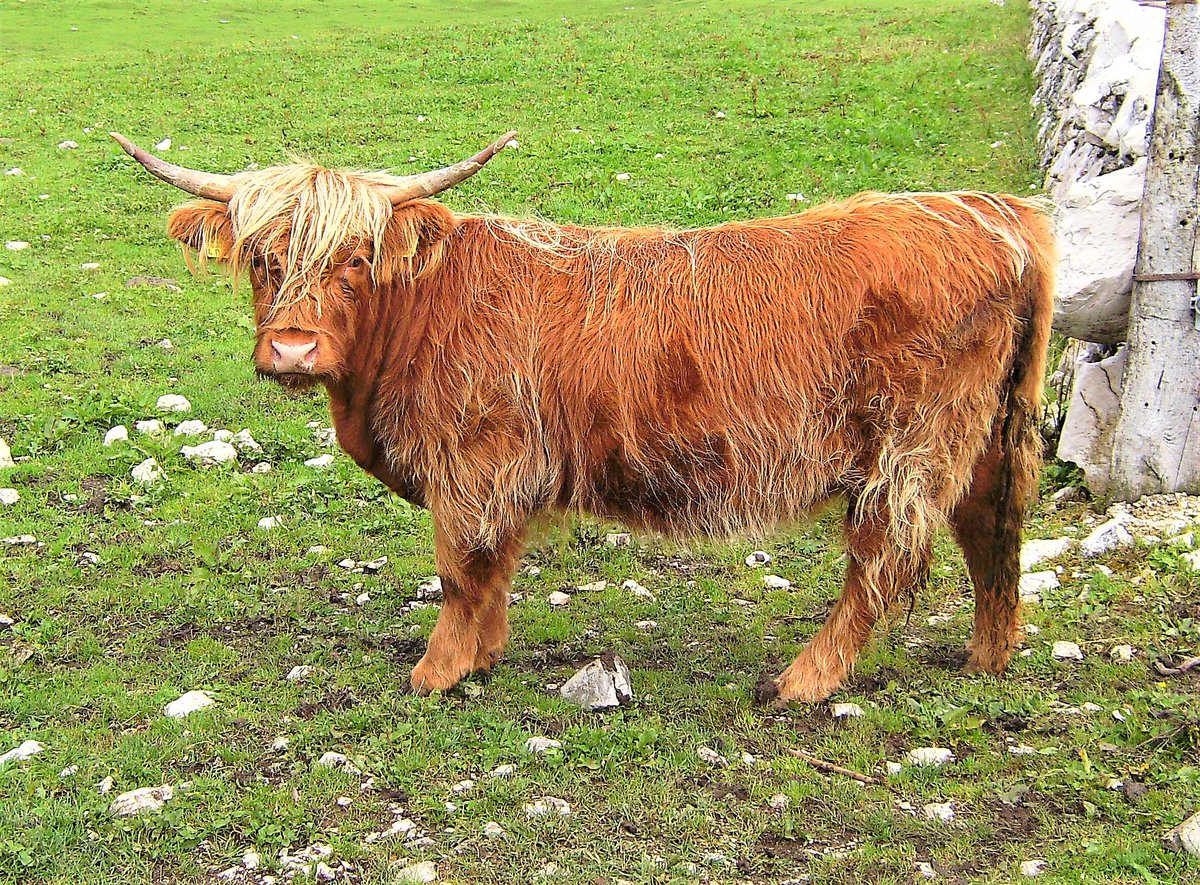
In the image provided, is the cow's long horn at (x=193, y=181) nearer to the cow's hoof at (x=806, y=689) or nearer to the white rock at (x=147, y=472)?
the white rock at (x=147, y=472)

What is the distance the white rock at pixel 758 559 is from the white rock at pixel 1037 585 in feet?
4.18

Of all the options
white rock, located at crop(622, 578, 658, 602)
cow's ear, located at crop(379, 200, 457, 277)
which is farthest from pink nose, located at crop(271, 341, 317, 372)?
white rock, located at crop(622, 578, 658, 602)

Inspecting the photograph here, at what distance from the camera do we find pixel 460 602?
482cm

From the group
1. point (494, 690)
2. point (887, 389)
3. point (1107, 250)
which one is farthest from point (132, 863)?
point (1107, 250)

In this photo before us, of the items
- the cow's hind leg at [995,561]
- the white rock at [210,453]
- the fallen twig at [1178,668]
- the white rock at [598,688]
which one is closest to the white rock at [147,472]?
the white rock at [210,453]

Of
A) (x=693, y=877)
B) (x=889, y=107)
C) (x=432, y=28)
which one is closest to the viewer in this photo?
(x=693, y=877)

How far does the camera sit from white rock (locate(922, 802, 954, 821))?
12.5ft

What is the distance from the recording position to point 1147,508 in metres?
5.73

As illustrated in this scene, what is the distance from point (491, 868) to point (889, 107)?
12601mm

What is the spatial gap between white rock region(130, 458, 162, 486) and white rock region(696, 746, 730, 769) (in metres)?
3.86

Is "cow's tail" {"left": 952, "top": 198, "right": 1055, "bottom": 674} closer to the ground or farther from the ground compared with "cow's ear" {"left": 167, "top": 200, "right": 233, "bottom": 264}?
closer to the ground

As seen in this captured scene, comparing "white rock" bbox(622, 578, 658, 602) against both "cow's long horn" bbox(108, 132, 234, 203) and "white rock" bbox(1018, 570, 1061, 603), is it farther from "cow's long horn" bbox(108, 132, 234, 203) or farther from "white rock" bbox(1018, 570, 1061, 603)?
"cow's long horn" bbox(108, 132, 234, 203)

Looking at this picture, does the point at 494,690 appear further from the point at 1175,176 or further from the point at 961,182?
the point at 961,182

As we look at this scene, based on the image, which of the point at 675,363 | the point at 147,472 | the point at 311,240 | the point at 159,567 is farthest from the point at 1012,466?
the point at 147,472
